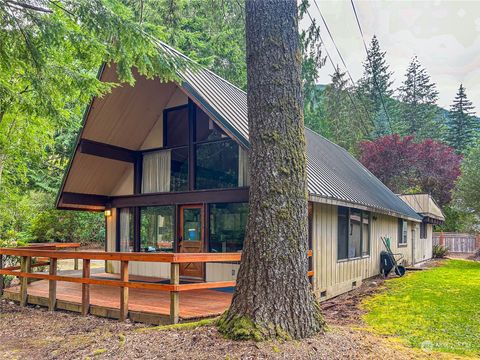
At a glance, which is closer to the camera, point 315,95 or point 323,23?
point 323,23

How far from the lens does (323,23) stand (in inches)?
418

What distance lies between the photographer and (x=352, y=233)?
10.1 metres

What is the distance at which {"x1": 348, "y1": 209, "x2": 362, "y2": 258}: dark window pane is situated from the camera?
9.98 m

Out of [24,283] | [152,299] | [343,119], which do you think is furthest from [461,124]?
[24,283]

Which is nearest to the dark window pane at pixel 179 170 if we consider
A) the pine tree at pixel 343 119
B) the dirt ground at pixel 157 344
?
the dirt ground at pixel 157 344

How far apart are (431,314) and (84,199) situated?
28.1 ft

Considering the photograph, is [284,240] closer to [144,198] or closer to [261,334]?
[261,334]

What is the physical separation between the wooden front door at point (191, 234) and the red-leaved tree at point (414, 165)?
69.4 feet

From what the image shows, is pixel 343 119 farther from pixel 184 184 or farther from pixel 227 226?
pixel 227 226

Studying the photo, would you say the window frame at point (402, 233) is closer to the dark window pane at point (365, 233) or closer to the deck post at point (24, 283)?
the dark window pane at point (365, 233)

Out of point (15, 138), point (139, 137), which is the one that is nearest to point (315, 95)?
point (139, 137)

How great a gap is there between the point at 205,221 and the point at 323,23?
6334 mm

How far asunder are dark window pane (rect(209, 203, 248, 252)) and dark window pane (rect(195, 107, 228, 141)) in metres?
1.60

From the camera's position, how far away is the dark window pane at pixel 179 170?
9.47 meters
